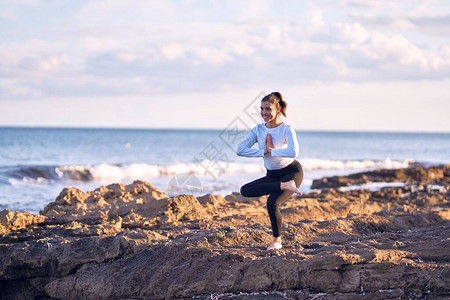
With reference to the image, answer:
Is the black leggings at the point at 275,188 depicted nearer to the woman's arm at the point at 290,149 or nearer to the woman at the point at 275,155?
the woman at the point at 275,155

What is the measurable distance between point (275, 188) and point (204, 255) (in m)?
1.09

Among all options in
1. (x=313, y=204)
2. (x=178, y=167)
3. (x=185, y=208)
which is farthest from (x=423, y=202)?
(x=178, y=167)

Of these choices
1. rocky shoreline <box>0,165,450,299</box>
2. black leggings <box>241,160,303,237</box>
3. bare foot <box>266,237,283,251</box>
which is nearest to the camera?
rocky shoreline <box>0,165,450,299</box>

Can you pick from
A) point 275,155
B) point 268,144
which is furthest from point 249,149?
point 275,155

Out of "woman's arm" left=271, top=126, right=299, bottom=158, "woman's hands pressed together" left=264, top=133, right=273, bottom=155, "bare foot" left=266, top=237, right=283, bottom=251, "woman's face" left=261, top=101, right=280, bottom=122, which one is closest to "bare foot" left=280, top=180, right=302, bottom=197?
"woman's arm" left=271, top=126, right=299, bottom=158

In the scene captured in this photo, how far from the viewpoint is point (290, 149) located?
5.88 metres

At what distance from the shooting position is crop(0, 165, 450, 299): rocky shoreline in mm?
5215

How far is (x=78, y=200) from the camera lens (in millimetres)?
9023

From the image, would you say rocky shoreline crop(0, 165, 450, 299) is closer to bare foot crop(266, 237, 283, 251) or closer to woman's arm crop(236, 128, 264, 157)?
bare foot crop(266, 237, 283, 251)

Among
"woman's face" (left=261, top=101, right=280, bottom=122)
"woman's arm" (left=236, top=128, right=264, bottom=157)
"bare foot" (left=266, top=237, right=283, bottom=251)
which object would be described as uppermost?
"woman's face" (left=261, top=101, right=280, bottom=122)

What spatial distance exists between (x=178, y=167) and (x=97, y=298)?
24.0m

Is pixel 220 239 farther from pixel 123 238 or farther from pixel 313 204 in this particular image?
pixel 313 204

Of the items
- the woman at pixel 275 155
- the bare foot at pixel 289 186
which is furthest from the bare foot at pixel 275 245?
the bare foot at pixel 289 186

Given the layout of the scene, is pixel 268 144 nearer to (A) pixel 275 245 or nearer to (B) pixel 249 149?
(B) pixel 249 149
